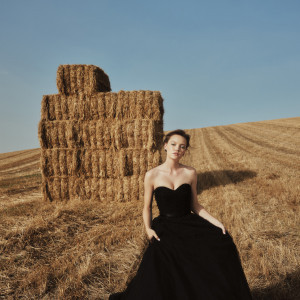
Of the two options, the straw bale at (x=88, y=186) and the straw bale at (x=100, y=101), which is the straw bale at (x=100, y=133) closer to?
the straw bale at (x=100, y=101)

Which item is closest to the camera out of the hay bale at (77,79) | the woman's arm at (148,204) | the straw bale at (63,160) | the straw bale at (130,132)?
the woman's arm at (148,204)

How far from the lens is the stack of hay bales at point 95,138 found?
759cm

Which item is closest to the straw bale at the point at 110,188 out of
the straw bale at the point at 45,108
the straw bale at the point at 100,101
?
the straw bale at the point at 100,101

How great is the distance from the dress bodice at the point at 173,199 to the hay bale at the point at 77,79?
6.41 meters

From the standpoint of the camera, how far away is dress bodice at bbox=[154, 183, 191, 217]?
2.27 m

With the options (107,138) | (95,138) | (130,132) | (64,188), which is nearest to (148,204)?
(130,132)

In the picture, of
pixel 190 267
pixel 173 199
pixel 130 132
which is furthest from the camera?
pixel 130 132

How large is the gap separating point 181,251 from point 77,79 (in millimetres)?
7365

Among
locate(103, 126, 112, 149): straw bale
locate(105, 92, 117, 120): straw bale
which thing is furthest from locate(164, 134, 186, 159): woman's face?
locate(105, 92, 117, 120): straw bale

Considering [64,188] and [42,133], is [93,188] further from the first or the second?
[42,133]

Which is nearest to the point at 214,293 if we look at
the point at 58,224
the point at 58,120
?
the point at 58,224

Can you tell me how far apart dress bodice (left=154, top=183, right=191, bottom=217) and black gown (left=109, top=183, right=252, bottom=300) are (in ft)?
0.42

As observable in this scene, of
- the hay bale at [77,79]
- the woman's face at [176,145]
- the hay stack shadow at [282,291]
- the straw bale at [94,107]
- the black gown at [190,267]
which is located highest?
the hay bale at [77,79]

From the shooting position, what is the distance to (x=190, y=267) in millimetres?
1851
